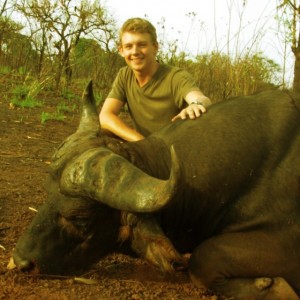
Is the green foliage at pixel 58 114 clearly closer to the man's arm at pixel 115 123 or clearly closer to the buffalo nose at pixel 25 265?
the man's arm at pixel 115 123

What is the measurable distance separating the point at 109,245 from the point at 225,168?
0.92 m

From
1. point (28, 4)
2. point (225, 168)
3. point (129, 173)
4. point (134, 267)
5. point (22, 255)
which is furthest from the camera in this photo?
point (28, 4)

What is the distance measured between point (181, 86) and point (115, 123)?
2.49ft

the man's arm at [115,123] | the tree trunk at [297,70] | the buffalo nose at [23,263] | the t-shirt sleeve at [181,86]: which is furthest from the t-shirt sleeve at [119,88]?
the tree trunk at [297,70]

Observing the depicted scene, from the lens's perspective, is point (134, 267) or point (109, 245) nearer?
point (109, 245)

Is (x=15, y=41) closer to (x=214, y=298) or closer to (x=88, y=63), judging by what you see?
(x=88, y=63)

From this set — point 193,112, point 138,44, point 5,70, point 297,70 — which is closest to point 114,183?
point 193,112

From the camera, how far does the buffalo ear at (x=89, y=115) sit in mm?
3689

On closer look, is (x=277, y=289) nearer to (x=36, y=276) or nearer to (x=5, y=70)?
(x=36, y=276)

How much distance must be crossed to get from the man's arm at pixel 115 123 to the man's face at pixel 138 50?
50 centimetres

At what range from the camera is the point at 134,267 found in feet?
12.6

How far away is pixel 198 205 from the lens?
354 cm

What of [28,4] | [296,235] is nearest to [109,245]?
[296,235]

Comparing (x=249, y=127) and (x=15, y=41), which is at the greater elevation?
(x=15, y=41)
